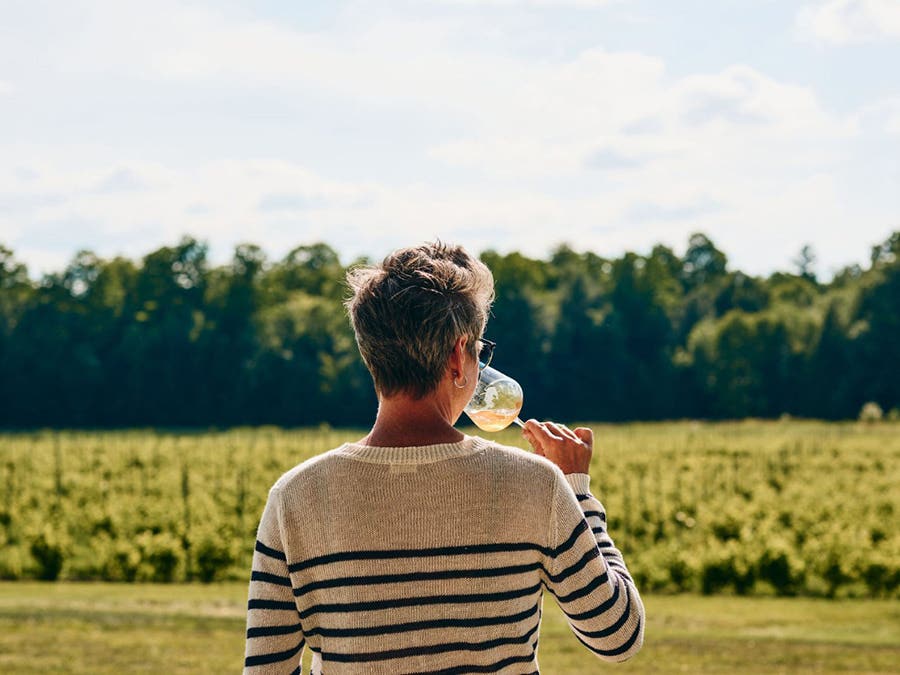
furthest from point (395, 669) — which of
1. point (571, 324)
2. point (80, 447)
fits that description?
point (571, 324)

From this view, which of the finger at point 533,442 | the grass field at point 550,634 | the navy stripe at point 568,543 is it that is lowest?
the grass field at point 550,634

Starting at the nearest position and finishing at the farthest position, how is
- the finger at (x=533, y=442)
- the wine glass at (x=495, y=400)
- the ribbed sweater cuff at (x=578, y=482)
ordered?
the ribbed sweater cuff at (x=578, y=482), the finger at (x=533, y=442), the wine glass at (x=495, y=400)

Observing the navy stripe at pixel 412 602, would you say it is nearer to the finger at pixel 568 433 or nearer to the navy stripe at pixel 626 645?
the navy stripe at pixel 626 645

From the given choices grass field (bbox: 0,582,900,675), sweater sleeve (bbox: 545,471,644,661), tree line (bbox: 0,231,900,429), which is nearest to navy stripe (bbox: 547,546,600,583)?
sweater sleeve (bbox: 545,471,644,661)

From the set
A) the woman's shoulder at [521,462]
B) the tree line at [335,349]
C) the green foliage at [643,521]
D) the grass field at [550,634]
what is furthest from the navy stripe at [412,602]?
the tree line at [335,349]

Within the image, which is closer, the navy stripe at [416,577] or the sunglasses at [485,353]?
the navy stripe at [416,577]

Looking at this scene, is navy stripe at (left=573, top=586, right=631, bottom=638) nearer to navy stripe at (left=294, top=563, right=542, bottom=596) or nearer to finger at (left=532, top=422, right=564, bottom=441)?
navy stripe at (left=294, top=563, right=542, bottom=596)

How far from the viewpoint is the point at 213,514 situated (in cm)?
1798

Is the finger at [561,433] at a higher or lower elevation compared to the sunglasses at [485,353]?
lower

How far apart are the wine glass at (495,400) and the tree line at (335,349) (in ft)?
236

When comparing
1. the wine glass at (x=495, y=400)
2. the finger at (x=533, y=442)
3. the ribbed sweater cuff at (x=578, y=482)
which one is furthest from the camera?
the wine glass at (x=495, y=400)

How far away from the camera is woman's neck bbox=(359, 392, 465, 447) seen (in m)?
2.18

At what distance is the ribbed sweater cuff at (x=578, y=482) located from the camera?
233 cm

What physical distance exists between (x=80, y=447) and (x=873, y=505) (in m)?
22.1
